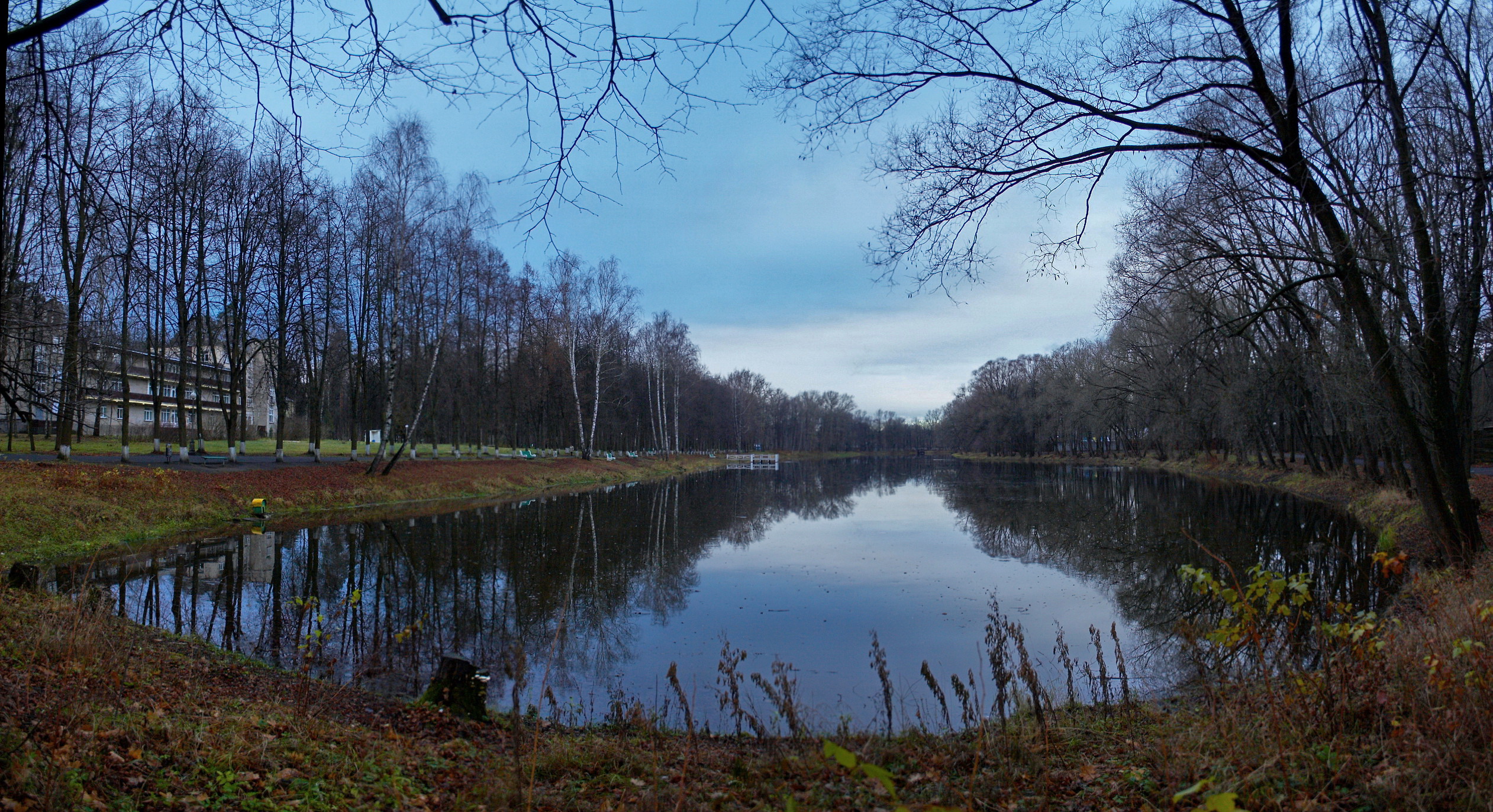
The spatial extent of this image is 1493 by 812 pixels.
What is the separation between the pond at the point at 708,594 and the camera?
7.51 m

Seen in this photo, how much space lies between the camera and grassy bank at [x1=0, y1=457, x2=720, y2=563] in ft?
41.3

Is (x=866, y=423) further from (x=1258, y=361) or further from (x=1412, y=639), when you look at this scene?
(x=1412, y=639)

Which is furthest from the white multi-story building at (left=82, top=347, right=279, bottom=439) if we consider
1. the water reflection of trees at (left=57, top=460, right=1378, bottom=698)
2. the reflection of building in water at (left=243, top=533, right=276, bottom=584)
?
the water reflection of trees at (left=57, top=460, right=1378, bottom=698)

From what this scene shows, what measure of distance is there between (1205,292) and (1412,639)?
17.3 ft

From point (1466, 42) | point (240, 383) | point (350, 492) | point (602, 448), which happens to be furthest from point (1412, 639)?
point (602, 448)

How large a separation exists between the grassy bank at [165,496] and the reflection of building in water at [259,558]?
1587mm

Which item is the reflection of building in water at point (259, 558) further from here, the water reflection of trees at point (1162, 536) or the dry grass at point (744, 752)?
the water reflection of trees at point (1162, 536)

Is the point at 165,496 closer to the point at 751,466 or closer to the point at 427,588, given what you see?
the point at 427,588

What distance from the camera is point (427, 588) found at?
11438 millimetres

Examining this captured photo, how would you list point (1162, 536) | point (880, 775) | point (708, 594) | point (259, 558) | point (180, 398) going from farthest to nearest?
1. point (180, 398)
2. point (1162, 536)
3. point (259, 558)
4. point (708, 594)
5. point (880, 775)

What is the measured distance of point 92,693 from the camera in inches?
173

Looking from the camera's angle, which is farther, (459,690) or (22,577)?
(22,577)

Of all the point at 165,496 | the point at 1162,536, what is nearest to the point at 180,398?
the point at 165,496

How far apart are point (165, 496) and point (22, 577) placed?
29.3 feet
